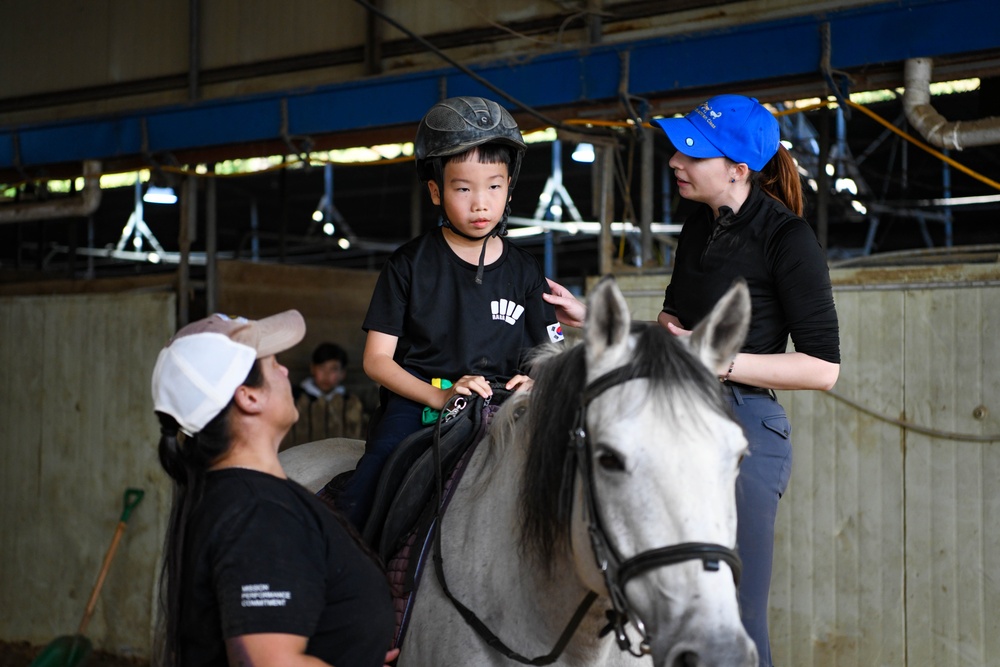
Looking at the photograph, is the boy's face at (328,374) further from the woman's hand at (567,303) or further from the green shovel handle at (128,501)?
the woman's hand at (567,303)

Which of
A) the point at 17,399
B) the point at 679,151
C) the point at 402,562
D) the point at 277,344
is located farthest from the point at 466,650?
the point at 17,399

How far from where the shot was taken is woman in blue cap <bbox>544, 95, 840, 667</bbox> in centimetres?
223

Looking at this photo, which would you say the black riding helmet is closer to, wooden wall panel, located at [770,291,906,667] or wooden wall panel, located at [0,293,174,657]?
wooden wall panel, located at [770,291,906,667]

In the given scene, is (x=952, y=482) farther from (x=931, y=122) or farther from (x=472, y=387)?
(x=472, y=387)

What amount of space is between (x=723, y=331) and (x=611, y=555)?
503 millimetres

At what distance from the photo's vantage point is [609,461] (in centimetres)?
168

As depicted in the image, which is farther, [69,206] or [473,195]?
[69,206]

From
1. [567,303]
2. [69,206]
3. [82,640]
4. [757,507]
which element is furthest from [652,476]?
[69,206]

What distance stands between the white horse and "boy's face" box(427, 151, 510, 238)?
0.68 m

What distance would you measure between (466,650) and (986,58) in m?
3.28

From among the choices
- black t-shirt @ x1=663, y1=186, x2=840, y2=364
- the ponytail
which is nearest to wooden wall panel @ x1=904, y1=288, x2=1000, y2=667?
the ponytail

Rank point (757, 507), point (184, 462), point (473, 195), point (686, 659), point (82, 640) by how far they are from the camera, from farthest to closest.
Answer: point (82, 640) → point (473, 195) → point (757, 507) → point (184, 462) → point (686, 659)

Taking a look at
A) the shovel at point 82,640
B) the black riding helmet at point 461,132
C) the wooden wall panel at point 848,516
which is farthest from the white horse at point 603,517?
the shovel at point 82,640

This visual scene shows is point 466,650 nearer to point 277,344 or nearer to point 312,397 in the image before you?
point 277,344
